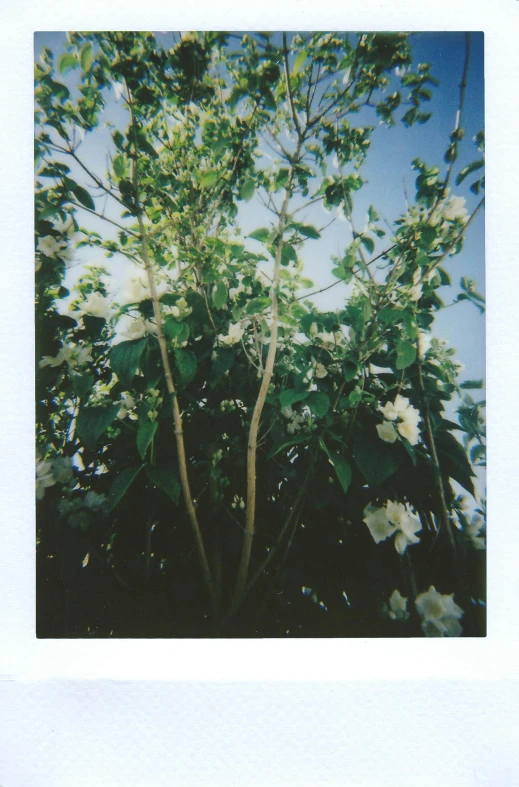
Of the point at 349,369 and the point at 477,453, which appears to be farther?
the point at 477,453

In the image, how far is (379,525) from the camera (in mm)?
1364

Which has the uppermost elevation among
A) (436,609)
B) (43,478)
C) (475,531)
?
(43,478)

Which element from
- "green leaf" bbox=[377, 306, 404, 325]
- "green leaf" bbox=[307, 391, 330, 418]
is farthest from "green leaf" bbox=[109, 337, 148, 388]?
"green leaf" bbox=[377, 306, 404, 325]

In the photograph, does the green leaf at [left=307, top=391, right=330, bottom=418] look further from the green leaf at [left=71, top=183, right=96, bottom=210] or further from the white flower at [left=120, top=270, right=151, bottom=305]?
the green leaf at [left=71, top=183, right=96, bottom=210]

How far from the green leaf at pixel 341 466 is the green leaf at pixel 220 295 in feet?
1.13

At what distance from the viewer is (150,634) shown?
1442mm

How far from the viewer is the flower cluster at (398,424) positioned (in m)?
1.34

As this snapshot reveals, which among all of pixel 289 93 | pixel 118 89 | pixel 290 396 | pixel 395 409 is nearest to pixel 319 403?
pixel 290 396

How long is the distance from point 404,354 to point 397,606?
1.74ft

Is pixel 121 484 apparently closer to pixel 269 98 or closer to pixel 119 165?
pixel 119 165

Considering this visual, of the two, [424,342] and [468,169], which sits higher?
[468,169]

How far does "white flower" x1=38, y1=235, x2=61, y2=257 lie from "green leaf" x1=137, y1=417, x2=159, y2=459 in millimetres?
434
